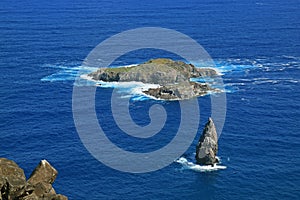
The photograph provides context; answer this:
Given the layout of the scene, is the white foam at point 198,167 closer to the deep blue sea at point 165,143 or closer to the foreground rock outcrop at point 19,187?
the deep blue sea at point 165,143

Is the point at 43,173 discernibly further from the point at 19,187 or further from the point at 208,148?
the point at 208,148

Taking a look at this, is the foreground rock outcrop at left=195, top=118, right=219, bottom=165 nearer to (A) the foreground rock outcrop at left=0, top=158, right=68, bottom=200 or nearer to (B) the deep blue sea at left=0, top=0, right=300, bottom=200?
(B) the deep blue sea at left=0, top=0, right=300, bottom=200

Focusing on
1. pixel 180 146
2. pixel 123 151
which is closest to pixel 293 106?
pixel 180 146

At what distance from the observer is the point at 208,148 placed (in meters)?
127

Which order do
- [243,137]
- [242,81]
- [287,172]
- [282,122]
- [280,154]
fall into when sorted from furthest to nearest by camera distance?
1. [242,81]
2. [282,122]
3. [243,137]
4. [280,154]
5. [287,172]

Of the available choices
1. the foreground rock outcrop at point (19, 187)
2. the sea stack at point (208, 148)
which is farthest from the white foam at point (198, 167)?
the foreground rock outcrop at point (19, 187)

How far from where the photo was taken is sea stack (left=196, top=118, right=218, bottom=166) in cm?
12612

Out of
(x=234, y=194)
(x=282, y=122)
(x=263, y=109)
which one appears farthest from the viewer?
(x=263, y=109)

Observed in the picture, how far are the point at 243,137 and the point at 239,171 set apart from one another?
2229 cm

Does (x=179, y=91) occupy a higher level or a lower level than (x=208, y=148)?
higher

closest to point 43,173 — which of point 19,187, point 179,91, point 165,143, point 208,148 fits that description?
point 19,187

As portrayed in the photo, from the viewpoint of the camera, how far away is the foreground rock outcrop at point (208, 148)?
126125 millimetres

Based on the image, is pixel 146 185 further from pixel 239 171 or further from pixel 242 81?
pixel 242 81

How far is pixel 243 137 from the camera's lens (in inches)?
5605
